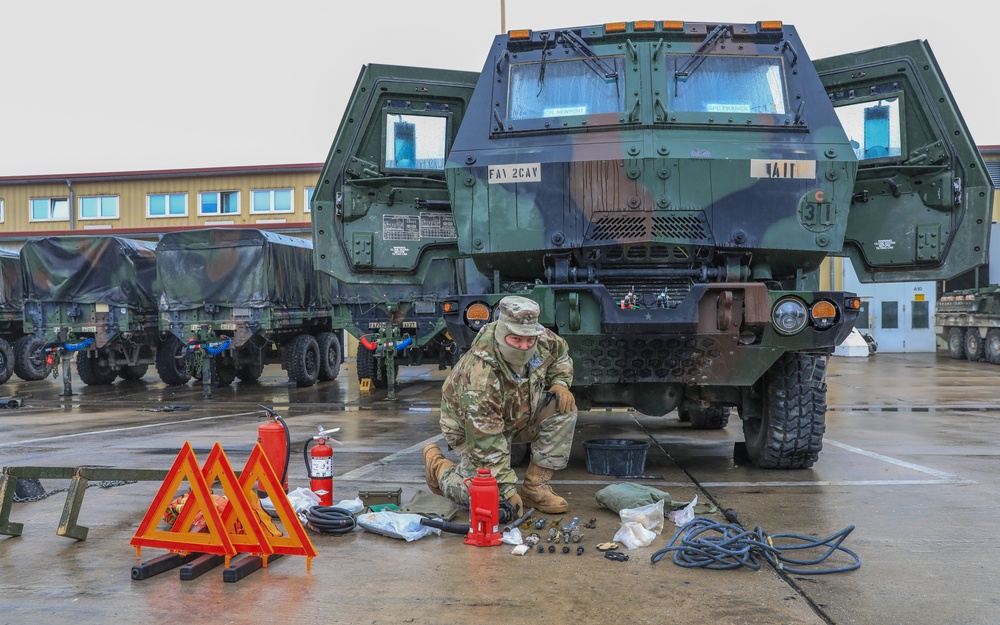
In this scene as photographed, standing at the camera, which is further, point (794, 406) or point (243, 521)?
point (794, 406)

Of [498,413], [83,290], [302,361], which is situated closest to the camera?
[498,413]

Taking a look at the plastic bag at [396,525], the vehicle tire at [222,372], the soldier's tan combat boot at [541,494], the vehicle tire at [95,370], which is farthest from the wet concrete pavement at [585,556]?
the vehicle tire at [95,370]

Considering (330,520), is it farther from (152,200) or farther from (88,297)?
(152,200)

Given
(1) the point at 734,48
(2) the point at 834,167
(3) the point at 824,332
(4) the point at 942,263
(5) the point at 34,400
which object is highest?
(1) the point at 734,48

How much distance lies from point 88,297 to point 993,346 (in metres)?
19.5

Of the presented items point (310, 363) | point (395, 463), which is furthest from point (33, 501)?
point (310, 363)

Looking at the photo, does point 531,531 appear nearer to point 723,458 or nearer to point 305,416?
point 723,458

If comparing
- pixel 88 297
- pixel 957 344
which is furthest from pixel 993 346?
pixel 88 297

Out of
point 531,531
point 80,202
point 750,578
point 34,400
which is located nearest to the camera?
point 750,578

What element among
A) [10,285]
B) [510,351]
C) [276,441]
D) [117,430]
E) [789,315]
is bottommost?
[117,430]

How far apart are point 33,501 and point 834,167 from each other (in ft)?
18.1

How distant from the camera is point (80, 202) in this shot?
95.1 ft

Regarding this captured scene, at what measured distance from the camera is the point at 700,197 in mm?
5812

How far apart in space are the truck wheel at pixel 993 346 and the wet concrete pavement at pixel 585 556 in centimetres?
1325
